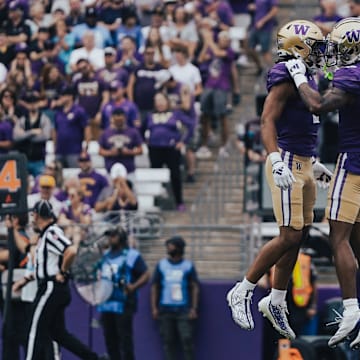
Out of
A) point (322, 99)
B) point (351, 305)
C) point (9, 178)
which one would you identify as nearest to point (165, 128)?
point (9, 178)

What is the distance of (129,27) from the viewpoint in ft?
Result: 73.4

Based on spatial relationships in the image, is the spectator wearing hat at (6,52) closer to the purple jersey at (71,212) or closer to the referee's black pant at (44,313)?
the purple jersey at (71,212)

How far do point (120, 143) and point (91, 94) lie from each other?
5.67 ft

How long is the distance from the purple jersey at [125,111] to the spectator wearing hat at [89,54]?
1542mm

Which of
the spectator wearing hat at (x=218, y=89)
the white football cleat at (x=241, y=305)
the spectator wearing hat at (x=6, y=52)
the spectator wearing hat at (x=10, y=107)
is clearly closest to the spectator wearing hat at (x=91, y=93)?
the spectator wearing hat at (x=10, y=107)

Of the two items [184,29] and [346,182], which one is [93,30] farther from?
[346,182]

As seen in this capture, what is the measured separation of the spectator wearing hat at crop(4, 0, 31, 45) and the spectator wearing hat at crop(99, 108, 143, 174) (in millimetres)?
3633

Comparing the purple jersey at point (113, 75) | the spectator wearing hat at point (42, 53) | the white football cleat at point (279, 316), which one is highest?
the spectator wearing hat at point (42, 53)

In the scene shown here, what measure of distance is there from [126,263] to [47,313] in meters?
1.79

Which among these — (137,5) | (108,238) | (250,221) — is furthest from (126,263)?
(137,5)

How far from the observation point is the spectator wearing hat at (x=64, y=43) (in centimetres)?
2266

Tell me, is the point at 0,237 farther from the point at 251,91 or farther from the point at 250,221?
the point at 251,91

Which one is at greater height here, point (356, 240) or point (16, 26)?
point (16, 26)

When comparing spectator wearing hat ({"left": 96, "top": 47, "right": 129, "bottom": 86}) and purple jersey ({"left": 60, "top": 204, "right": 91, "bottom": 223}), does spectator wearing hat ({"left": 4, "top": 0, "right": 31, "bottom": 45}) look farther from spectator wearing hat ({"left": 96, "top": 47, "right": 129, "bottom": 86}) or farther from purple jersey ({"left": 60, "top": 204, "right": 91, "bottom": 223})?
purple jersey ({"left": 60, "top": 204, "right": 91, "bottom": 223})
